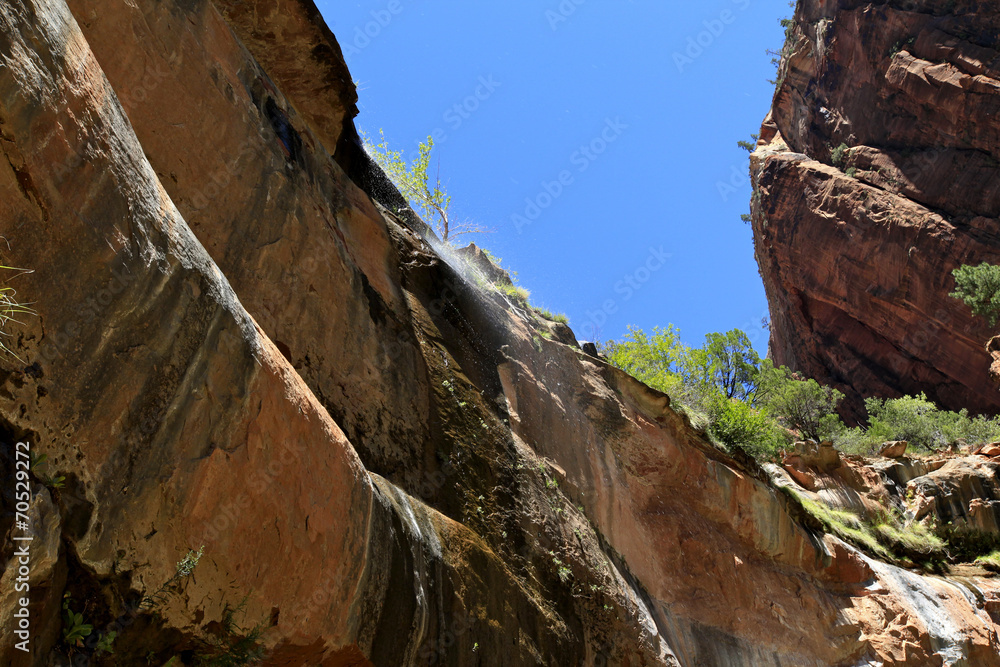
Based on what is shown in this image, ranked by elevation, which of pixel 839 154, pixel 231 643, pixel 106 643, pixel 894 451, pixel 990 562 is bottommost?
pixel 106 643

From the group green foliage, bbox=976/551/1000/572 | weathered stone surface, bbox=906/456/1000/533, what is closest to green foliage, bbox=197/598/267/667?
green foliage, bbox=976/551/1000/572

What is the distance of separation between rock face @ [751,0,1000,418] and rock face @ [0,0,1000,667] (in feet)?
92.2

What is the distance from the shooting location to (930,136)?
42125 millimetres

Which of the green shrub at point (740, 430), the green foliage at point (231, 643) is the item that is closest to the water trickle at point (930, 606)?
the green shrub at point (740, 430)

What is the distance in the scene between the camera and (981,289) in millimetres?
34531

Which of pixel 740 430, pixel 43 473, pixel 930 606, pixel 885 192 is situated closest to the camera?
pixel 43 473

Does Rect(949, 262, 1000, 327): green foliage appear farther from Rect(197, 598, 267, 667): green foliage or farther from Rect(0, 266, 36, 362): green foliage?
Rect(0, 266, 36, 362): green foliage

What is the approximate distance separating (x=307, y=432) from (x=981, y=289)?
39.4 m

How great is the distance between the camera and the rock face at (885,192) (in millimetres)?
39594

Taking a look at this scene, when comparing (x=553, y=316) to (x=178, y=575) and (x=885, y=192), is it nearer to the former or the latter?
(x=178, y=575)

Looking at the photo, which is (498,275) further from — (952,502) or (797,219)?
(797,219)

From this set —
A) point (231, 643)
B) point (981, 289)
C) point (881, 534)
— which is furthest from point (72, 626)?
point (981, 289)

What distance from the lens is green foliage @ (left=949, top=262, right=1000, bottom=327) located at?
3384 cm

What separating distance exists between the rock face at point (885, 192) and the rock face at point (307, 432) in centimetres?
2810
